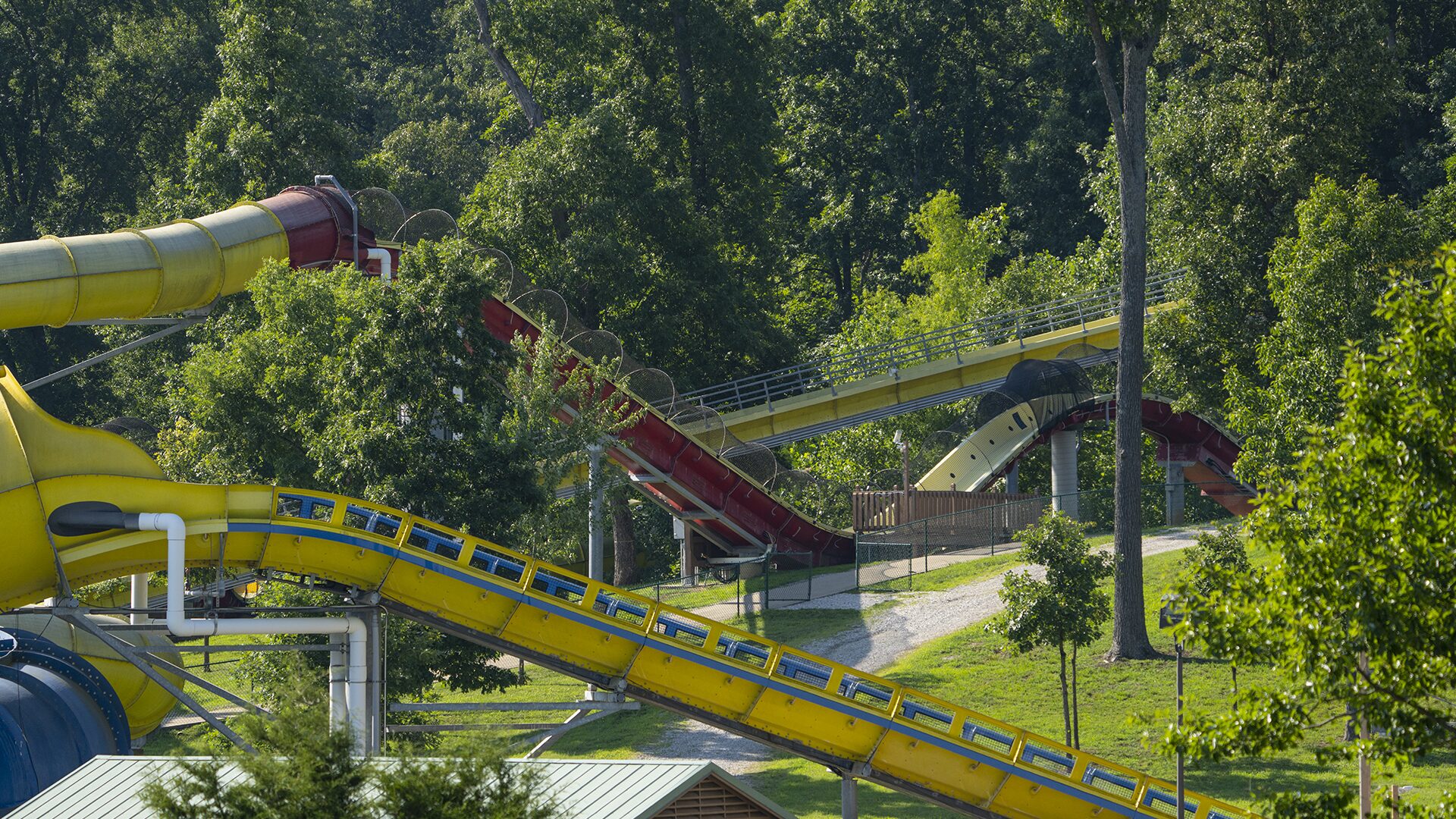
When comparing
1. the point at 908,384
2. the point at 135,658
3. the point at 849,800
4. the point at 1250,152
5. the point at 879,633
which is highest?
the point at 1250,152

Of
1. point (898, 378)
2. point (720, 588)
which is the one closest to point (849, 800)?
point (720, 588)

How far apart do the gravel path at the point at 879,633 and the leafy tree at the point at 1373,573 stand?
16.9m

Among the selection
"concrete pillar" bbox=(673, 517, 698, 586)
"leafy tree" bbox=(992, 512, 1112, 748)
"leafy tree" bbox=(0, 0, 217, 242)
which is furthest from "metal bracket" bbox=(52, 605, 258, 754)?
"leafy tree" bbox=(0, 0, 217, 242)

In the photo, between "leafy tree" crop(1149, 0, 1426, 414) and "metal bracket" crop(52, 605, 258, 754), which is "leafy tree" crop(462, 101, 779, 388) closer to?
"leafy tree" crop(1149, 0, 1426, 414)

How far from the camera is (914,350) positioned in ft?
175

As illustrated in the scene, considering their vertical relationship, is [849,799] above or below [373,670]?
below

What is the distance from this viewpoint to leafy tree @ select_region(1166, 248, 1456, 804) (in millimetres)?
14297

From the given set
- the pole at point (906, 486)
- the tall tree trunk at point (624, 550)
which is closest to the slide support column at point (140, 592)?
the tall tree trunk at point (624, 550)

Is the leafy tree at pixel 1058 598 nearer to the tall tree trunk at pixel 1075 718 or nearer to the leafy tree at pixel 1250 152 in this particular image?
the tall tree trunk at pixel 1075 718

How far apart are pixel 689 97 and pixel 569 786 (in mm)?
39999

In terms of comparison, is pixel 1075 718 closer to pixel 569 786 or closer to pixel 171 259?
pixel 569 786

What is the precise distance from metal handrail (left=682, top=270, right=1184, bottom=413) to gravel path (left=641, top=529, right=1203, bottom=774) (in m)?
9.28

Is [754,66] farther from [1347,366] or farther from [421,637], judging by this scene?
[1347,366]

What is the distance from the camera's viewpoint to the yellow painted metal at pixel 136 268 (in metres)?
28.0
